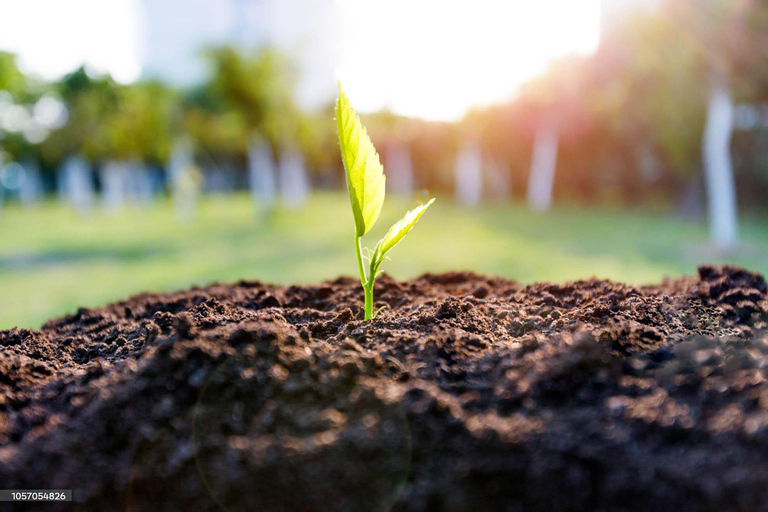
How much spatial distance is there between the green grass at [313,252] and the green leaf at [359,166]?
150 inches

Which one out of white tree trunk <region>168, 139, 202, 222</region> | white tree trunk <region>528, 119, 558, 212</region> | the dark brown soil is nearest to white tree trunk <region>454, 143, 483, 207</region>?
white tree trunk <region>528, 119, 558, 212</region>

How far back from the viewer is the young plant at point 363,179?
73.3 inches

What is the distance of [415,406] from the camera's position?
1318 millimetres

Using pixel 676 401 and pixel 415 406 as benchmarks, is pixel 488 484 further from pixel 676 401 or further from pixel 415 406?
pixel 676 401

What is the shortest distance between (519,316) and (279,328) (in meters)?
0.99

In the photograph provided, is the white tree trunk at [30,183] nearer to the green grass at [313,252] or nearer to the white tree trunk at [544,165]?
the green grass at [313,252]

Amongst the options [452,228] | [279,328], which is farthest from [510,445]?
[452,228]

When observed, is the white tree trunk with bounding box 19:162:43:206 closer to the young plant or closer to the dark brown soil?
the young plant

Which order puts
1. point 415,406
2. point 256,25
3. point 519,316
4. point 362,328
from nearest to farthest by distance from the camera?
point 415,406, point 362,328, point 519,316, point 256,25

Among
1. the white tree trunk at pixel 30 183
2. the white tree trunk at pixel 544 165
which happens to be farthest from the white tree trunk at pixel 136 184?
the white tree trunk at pixel 544 165

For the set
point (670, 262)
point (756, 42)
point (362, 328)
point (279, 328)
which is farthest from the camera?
point (670, 262)

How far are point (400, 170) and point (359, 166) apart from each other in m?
32.5

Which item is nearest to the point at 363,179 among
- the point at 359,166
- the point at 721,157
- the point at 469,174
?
the point at 359,166

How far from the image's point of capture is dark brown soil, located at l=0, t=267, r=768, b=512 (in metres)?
1.13
